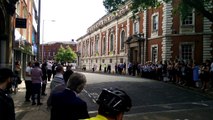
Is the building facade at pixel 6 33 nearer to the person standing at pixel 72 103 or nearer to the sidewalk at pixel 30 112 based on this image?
the sidewalk at pixel 30 112

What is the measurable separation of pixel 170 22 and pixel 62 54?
8634 centimetres

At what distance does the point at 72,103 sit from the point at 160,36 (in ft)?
123

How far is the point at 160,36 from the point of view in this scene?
41.4 m

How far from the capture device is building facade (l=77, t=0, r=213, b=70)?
37656 mm

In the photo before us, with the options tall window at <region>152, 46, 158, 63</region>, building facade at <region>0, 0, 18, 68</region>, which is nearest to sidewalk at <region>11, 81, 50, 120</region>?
building facade at <region>0, 0, 18, 68</region>

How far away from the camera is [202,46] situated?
37500 mm

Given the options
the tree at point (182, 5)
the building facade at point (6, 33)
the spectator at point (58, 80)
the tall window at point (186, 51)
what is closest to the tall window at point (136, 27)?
the tall window at point (186, 51)

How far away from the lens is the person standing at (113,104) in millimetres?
2812

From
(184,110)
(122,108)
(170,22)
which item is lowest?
(184,110)

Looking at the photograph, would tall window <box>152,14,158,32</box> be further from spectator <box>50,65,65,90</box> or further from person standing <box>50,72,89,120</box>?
person standing <box>50,72,89,120</box>

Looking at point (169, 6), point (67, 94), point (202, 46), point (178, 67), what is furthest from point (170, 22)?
point (67, 94)

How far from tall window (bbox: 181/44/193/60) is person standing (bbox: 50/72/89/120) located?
34.8 metres

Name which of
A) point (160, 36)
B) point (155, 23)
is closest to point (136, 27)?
point (155, 23)

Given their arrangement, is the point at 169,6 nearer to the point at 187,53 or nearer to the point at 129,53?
the point at 187,53
